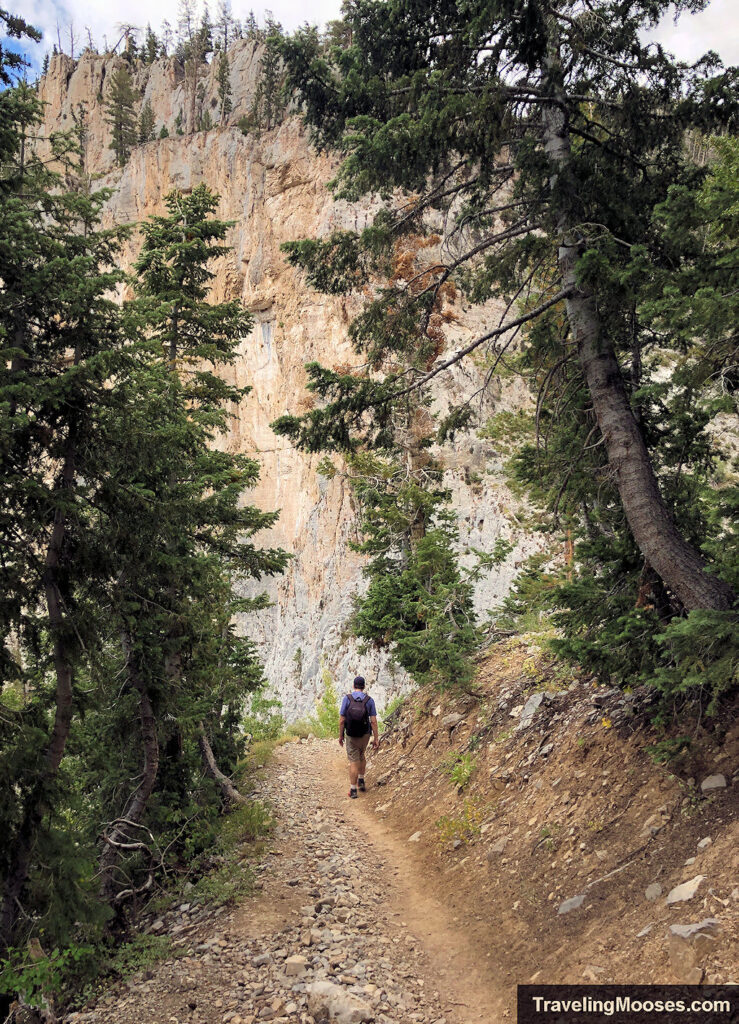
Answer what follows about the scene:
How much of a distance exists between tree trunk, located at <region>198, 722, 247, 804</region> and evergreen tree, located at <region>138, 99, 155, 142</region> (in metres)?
57.2

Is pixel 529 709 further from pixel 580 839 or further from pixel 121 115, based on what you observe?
pixel 121 115

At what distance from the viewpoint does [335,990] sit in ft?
14.4

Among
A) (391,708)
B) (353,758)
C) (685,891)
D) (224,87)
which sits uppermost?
(224,87)

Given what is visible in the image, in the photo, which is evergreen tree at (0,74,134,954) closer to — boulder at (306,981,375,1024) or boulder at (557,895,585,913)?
boulder at (306,981,375,1024)

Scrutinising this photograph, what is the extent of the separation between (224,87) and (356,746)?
59724mm

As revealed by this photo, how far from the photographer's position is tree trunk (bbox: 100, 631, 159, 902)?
23.3 ft

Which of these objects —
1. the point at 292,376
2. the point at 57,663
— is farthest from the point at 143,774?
the point at 292,376

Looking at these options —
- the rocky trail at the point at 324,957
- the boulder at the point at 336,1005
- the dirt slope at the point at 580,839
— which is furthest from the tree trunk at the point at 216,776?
the boulder at the point at 336,1005

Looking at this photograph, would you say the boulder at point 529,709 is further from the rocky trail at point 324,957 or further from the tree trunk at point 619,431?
the tree trunk at point 619,431

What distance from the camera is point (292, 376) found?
121 feet

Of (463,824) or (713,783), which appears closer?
(713,783)

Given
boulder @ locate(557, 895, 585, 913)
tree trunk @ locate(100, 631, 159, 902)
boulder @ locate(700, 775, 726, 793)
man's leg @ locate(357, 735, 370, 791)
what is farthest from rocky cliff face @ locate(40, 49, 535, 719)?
boulder @ locate(557, 895, 585, 913)

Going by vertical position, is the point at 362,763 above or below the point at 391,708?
above

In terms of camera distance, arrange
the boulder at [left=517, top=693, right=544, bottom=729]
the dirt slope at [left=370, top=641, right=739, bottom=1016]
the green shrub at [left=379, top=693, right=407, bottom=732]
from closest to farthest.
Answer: the dirt slope at [left=370, top=641, right=739, bottom=1016], the boulder at [left=517, top=693, right=544, bottom=729], the green shrub at [left=379, top=693, right=407, bottom=732]
